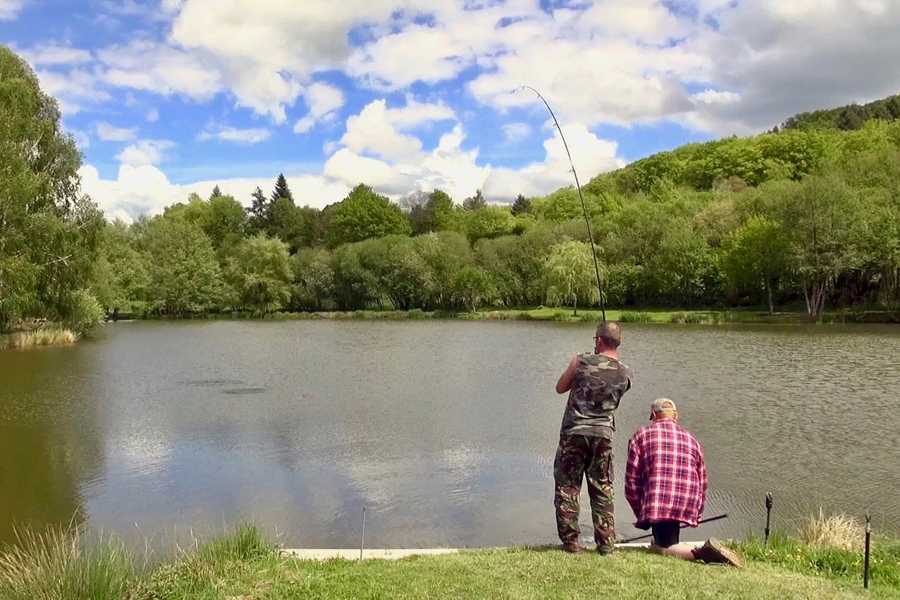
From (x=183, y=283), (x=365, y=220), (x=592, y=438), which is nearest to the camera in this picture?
(x=592, y=438)

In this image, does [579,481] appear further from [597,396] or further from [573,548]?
[597,396]

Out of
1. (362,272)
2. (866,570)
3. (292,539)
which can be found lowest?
(292,539)

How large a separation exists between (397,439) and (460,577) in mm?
8749

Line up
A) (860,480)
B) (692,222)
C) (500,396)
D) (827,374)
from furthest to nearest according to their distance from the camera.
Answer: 1. (692,222)
2. (827,374)
3. (500,396)
4. (860,480)

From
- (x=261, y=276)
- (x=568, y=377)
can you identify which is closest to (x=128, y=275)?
(x=261, y=276)

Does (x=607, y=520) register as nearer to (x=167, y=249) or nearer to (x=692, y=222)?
(x=692, y=222)

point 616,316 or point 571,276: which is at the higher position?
point 571,276

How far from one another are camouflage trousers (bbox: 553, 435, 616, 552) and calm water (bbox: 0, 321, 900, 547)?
2313mm

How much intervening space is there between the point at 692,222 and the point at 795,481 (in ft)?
163

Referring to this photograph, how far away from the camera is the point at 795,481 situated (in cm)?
1074

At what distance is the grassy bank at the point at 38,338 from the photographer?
104ft

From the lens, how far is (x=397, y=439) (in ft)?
45.9

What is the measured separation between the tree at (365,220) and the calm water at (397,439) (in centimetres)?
5284

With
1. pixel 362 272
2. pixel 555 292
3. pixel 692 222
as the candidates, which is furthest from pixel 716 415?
pixel 362 272
